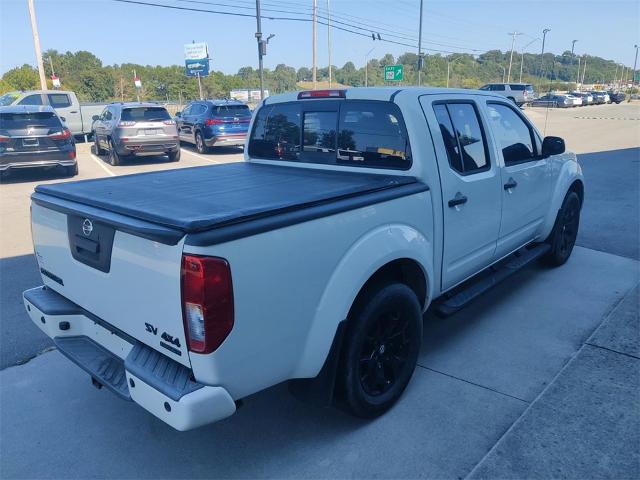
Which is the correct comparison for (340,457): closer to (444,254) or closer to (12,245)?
(444,254)

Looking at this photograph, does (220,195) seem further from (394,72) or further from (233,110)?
(394,72)

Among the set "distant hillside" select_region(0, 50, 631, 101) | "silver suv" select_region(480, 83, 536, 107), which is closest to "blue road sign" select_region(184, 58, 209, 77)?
"distant hillside" select_region(0, 50, 631, 101)

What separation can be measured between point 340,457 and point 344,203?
136 centimetres

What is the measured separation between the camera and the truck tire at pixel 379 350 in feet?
8.79

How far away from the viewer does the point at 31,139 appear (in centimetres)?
1082

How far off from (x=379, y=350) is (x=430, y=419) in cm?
53

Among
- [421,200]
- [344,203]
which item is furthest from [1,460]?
[421,200]

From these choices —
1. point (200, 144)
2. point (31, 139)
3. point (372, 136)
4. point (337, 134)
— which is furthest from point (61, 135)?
point (372, 136)

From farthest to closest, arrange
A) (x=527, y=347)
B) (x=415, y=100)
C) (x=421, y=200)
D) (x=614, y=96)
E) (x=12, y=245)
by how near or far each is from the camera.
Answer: (x=614, y=96) → (x=12, y=245) → (x=527, y=347) → (x=415, y=100) → (x=421, y=200)

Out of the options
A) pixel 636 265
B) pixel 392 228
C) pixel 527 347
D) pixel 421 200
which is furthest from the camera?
pixel 636 265

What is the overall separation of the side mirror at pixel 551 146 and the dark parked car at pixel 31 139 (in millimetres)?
10295

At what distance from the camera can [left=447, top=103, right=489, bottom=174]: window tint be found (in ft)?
11.8

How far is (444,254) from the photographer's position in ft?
11.1

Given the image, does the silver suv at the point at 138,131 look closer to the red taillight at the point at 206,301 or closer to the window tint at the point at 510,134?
the window tint at the point at 510,134
